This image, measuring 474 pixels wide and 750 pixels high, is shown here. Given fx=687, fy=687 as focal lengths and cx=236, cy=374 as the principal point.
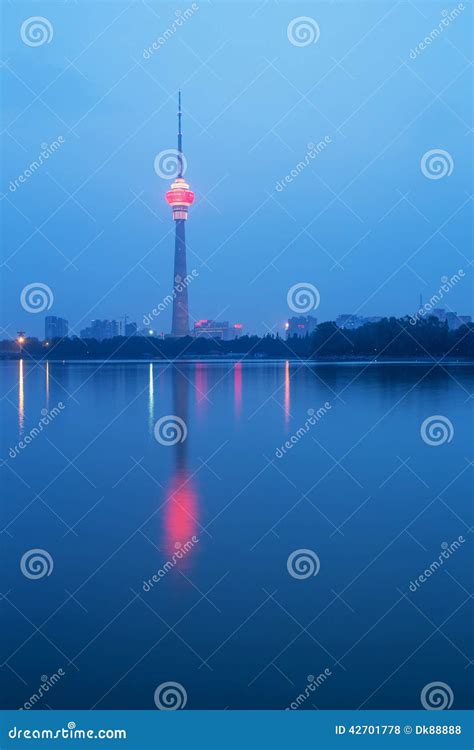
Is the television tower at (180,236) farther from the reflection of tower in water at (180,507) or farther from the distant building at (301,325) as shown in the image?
the reflection of tower in water at (180,507)

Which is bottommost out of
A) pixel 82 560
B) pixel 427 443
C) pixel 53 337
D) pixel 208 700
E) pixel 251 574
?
pixel 53 337

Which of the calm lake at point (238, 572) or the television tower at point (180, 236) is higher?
the television tower at point (180, 236)

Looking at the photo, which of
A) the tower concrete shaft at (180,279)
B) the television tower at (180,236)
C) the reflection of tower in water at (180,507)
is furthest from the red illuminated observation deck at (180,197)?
the reflection of tower in water at (180,507)

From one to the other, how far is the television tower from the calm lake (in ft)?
276

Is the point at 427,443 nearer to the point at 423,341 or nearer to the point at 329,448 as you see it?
Result: the point at 329,448

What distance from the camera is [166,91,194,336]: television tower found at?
304 feet

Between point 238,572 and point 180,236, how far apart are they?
93812mm

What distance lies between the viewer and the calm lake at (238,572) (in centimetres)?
312

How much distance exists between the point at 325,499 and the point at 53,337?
7575cm

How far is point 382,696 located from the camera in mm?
3002

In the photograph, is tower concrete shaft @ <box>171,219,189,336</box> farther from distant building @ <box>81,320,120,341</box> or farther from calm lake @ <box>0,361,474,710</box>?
calm lake @ <box>0,361,474,710</box>

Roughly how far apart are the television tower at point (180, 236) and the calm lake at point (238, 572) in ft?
276

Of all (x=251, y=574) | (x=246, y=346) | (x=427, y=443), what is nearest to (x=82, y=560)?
(x=251, y=574)

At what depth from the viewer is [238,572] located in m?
4.22
